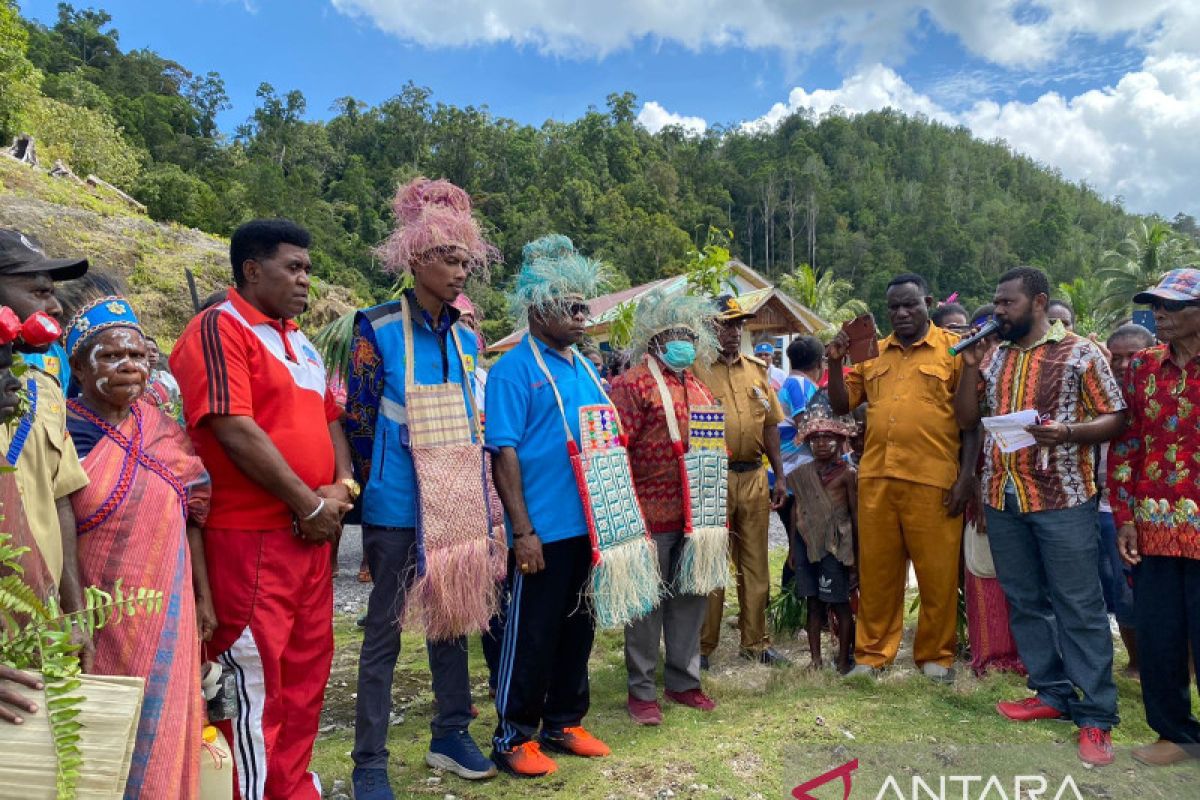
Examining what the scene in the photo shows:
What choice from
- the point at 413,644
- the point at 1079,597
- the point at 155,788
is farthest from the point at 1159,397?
the point at 413,644

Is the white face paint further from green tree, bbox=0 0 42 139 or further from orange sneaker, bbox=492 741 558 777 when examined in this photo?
green tree, bbox=0 0 42 139

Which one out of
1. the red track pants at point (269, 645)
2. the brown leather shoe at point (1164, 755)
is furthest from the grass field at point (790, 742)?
the red track pants at point (269, 645)

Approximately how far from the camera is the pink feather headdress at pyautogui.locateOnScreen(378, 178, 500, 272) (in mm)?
3463

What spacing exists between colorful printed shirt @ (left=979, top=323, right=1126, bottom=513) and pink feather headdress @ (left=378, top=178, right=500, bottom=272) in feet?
8.95

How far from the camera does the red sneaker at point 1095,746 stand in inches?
149

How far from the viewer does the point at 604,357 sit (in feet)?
27.1

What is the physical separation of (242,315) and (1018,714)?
13.6 ft

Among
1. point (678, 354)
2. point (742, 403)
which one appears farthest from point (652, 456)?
point (742, 403)

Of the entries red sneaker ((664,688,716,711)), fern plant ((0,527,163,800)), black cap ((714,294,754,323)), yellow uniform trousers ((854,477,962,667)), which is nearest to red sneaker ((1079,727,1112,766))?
yellow uniform trousers ((854,477,962,667))

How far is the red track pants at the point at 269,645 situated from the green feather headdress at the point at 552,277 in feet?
4.88

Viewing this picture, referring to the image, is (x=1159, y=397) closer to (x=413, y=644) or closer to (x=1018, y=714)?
(x=1018, y=714)

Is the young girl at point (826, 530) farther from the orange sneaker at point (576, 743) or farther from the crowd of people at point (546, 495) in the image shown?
the orange sneaker at point (576, 743)

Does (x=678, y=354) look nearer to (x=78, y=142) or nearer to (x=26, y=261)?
(x=26, y=261)

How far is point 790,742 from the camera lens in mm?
3959
